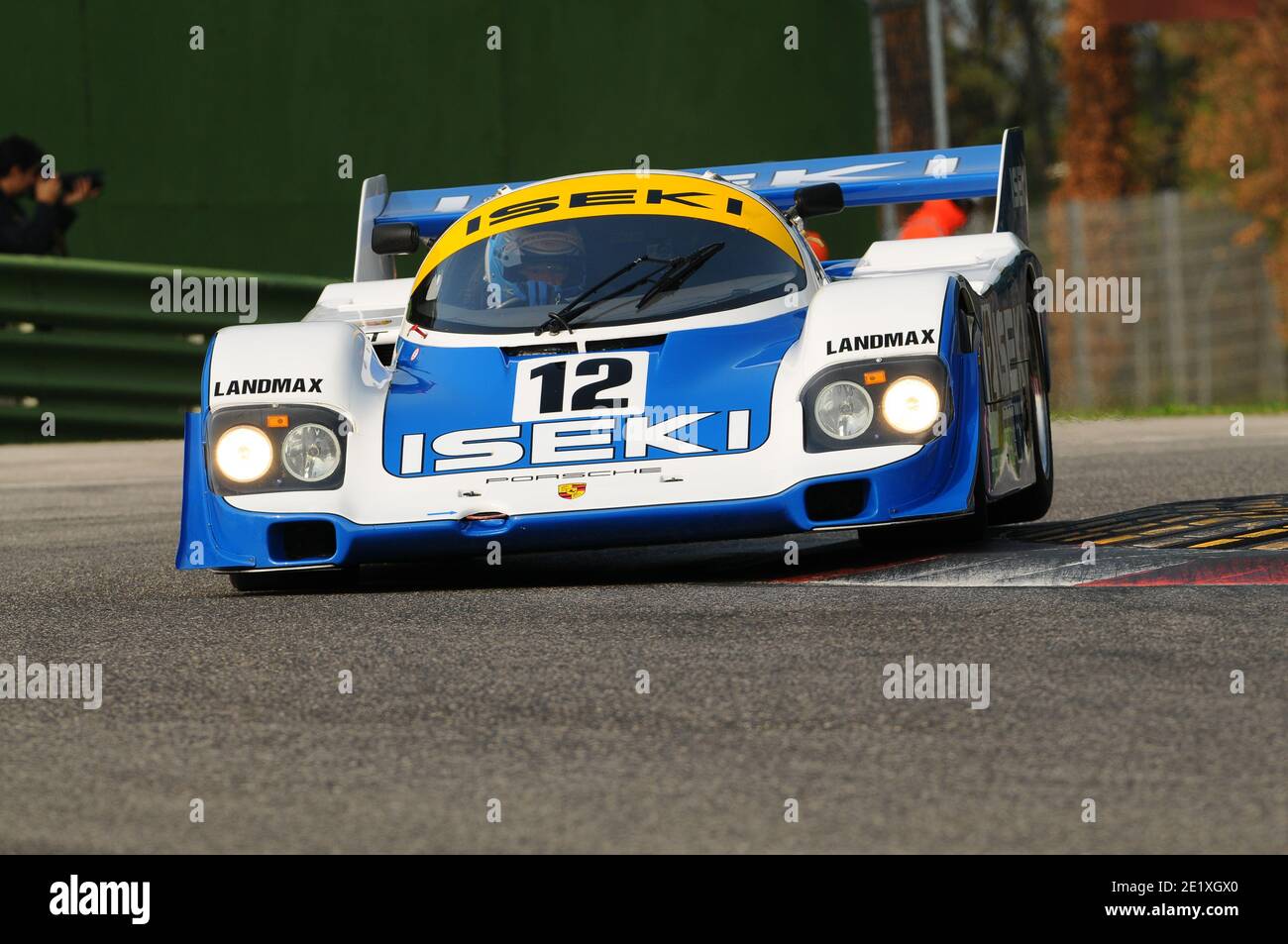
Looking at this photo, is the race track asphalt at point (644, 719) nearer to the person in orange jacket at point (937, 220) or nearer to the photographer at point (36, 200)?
the person in orange jacket at point (937, 220)

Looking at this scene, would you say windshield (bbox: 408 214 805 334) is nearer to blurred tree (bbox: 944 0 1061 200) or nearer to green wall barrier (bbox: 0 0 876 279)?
green wall barrier (bbox: 0 0 876 279)

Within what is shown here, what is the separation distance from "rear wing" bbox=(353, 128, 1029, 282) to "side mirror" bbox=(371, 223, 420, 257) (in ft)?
1.48

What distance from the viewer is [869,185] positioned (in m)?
8.99

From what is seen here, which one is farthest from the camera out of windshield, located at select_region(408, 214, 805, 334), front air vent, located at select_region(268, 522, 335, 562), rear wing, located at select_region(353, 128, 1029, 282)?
rear wing, located at select_region(353, 128, 1029, 282)

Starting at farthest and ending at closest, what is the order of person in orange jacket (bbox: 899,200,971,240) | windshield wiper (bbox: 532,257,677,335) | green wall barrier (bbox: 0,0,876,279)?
green wall barrier (bbox: 0,0,876,279)
person in orange jacket (bbox: 899,200,971,240)
windshield wiper (bbox: 532,257,677,335)

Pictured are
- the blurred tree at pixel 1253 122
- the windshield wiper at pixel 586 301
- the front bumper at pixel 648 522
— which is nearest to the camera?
the front bumper at pixel 648 522

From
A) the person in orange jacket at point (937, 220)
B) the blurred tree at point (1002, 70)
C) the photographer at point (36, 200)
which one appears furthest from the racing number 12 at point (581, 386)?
the blurred tree at point (1002, 70)

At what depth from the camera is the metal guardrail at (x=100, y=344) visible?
13406mm

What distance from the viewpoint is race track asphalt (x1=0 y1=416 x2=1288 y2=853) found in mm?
3525

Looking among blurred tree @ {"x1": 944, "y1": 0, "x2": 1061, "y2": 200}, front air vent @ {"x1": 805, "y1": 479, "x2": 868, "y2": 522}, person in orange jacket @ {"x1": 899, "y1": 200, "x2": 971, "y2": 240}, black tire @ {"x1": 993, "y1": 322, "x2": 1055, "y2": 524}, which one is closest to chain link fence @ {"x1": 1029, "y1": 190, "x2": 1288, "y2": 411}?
person in orange jacket @ {"x1": 899, "y1": 200, "x2": 971, "y2": 240}

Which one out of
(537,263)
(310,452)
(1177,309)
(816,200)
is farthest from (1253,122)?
(310,452)

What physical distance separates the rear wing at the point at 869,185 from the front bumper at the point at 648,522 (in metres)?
2.57

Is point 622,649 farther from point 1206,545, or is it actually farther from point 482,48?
point 482,48

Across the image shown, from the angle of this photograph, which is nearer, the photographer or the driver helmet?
the driver helmet
